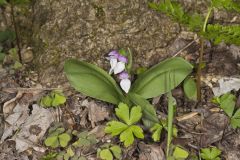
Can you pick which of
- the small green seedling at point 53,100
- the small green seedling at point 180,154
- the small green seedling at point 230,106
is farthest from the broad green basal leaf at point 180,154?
the small green seedling at point 53,100

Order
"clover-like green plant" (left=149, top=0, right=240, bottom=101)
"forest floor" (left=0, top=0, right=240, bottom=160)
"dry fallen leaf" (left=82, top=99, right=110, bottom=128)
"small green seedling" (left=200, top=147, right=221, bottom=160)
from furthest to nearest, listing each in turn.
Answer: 1. "dry fallen leaf" (left=82, top=99, right=110, bottom=128)
2. "forest floor" (left=0, top=0, right=240, bottom=160)
3. "small green seedling" (left=200, top=147, right=221, bottom=160)
4. "clover-like green plant" (left=149, top=0, right=240, bottom=101)

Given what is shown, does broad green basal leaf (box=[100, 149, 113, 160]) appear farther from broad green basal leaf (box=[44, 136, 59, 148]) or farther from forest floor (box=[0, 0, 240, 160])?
broad green basal leaf (box=[44, 136, 59, 148])

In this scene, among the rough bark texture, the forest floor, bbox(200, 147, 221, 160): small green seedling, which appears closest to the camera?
bbox(200, 147, 221, 160): small green seedling

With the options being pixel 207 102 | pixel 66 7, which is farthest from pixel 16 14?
pixel 207 102

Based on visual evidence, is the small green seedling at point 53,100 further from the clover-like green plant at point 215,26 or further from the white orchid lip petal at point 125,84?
the clover-like green plant at point 215,26

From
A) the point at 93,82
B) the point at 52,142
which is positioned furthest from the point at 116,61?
the point at 52,142

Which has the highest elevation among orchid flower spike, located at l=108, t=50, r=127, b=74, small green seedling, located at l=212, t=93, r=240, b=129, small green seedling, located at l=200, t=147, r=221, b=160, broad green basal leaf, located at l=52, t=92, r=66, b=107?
orchid flower spike, located at l=108, t=50, r=127, b=74

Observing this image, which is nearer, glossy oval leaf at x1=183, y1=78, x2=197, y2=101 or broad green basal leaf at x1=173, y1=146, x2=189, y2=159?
broad green basal leaf at x1=173, y1=146, x2=189, y2=159

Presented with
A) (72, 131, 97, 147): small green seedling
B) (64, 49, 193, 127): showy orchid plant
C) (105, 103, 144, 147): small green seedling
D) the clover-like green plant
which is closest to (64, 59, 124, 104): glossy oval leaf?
(64, 49, 193, 127): showy orchid plant
